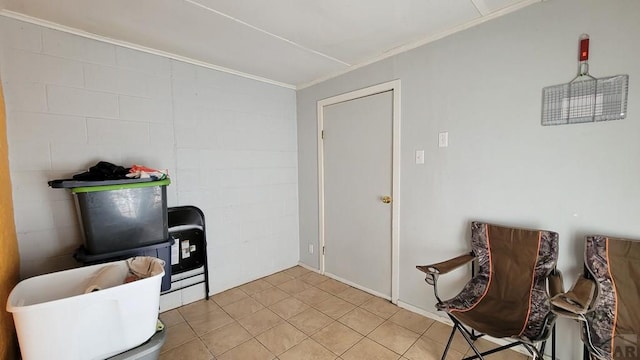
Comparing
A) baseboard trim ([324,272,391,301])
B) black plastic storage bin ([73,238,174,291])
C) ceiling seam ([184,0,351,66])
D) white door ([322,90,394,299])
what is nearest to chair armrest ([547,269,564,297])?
white door ([322,90,394,299])

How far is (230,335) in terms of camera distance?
6.74 ft

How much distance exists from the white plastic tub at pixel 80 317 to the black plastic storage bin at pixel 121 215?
0.87ft

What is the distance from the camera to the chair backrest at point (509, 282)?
4.92ft

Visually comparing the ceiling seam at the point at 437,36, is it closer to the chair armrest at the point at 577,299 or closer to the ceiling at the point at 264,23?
the ceiling at the point at 264,23

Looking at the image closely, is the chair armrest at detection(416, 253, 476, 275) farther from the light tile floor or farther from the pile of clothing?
the pile of clothing

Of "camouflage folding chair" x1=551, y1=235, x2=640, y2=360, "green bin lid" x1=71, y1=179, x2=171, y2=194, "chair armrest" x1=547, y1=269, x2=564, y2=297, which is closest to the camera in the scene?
"camouflage folding chair" x1=551, y1=235, x2=640, y2=360

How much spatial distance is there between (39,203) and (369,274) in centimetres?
273

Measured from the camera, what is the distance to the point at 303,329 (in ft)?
6.95

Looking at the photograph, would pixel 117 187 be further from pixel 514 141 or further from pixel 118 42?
pixel 514 141

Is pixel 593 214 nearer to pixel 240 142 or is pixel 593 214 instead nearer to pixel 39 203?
pixel 240 142

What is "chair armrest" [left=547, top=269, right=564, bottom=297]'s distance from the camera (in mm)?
1408

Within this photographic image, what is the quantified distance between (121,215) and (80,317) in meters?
0.74

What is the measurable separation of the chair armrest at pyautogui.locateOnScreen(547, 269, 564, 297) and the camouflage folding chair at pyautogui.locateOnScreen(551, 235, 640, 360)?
0.23 ft

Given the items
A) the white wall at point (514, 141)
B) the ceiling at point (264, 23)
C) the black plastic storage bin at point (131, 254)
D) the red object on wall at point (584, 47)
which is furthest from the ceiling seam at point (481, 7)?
the black plastic storage bin at point (131, 254)
